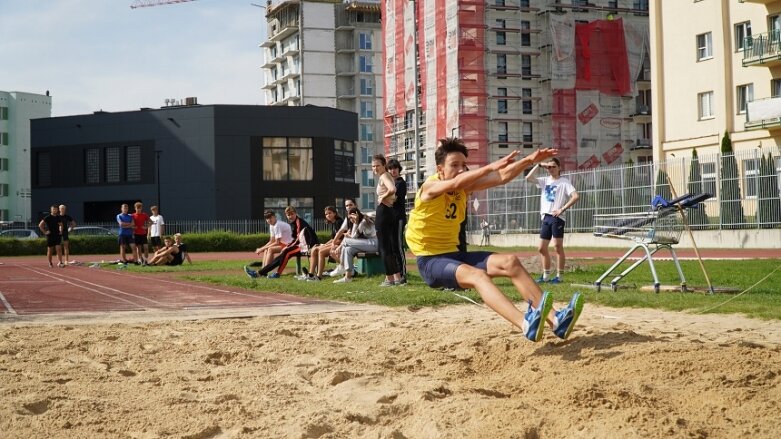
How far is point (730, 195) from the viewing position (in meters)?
30.0

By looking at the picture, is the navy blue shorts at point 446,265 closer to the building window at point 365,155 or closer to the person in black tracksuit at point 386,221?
the person in black tracksuit at point 386,221

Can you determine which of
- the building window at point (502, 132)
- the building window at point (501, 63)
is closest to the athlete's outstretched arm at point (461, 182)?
the building window at point (502, 132)

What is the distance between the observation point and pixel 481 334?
7.85m

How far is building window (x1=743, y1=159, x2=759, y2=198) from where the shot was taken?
29047mm

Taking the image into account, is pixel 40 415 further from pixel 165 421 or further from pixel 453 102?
pixel 453 102

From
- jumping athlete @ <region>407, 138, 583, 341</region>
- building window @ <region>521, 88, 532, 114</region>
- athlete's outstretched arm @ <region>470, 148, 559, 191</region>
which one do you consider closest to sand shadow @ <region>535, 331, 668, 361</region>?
jumping athlete @ <region>407, 138, 583, 341</region>

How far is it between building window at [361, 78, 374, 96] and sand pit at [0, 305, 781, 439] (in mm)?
103128

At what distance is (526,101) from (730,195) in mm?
51332

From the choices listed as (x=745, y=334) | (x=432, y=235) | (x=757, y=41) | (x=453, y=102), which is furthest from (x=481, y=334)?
(x=453, y=102)

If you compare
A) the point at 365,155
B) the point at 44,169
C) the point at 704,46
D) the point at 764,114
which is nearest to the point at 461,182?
the point at 764,114

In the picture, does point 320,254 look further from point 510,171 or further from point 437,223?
point 510,171

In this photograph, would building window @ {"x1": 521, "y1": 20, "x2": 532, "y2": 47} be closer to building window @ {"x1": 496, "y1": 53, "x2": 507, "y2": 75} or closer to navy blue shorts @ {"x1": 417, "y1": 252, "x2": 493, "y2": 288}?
building window @ {"x1": 496, "y1": 53, "x2": 507, "y2": 75}

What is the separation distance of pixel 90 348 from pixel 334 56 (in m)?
104

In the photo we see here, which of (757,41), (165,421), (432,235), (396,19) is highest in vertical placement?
(396,19)
